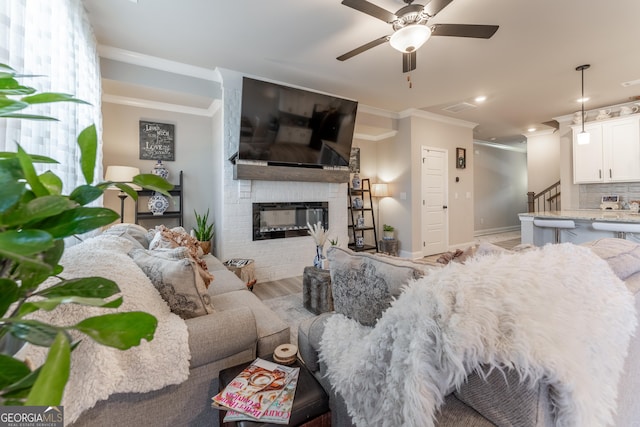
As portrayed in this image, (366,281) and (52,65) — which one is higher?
(52,65)

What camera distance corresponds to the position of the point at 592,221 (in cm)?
297

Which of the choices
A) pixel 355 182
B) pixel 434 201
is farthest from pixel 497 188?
pixel 355 182

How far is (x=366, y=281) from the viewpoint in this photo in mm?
1038

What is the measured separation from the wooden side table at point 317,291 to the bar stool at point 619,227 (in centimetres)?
296

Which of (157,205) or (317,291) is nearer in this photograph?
(317,291)

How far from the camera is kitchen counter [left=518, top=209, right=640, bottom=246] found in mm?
2750

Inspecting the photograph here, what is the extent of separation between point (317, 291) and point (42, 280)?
88.3 inches

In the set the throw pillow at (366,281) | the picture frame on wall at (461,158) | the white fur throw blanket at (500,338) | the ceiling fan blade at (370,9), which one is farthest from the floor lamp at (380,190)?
the white fur throw blanket at (500,338)

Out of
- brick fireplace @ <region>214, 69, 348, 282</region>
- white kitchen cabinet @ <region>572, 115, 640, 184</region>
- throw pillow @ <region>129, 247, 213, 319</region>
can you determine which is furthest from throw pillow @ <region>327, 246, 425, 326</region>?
white kitchen cabinet @ <region>572, 115, 640, 184</region>

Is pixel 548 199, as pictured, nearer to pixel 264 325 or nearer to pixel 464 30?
pixel 464 30

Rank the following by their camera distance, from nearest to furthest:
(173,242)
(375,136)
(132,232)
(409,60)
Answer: (173,242), (132,232), (409,60), (375,136)

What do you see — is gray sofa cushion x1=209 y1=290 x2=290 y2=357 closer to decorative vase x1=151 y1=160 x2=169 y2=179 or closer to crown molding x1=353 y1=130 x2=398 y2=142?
decorative vase x1=151 y1=160 x2=169 y2=179

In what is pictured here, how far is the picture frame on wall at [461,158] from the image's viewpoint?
5395 millimetres

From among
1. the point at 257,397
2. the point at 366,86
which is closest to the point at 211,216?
the point at 366,86
